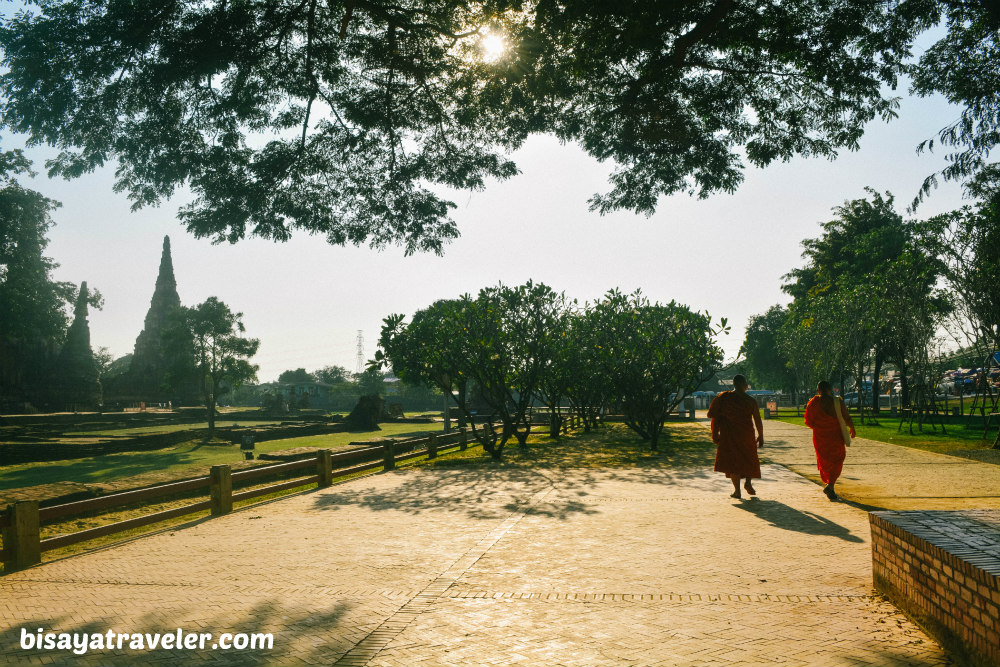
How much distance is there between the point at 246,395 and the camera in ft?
401

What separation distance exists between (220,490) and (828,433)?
900 centimetres

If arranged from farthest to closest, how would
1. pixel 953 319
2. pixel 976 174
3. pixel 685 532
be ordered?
1. pixel 953 319
2. pixel 976 174
3. pixel 685 532

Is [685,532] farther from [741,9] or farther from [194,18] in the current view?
[194,18]

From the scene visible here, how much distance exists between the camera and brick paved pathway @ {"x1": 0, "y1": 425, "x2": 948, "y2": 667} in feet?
12.7

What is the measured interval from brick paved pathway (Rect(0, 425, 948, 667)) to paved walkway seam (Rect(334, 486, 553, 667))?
2 centimetres

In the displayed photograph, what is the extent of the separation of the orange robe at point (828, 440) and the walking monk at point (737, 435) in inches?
31.0

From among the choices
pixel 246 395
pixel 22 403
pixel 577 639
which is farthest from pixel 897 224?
pixel 246 395

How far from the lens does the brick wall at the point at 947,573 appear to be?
325cm

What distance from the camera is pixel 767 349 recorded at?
74188mm

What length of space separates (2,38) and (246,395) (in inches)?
4810

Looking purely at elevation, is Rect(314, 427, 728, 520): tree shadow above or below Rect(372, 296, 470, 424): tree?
below

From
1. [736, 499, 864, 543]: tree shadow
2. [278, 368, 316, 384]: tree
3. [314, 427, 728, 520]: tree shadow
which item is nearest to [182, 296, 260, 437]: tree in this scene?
[314, 427, 728, 520]: tree shadow

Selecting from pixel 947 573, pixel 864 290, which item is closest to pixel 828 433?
pixel 947 573

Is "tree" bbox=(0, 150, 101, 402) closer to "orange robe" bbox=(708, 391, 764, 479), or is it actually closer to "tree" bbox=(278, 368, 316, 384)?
"orange robe" bbox=(708, 391, 764, 479)
